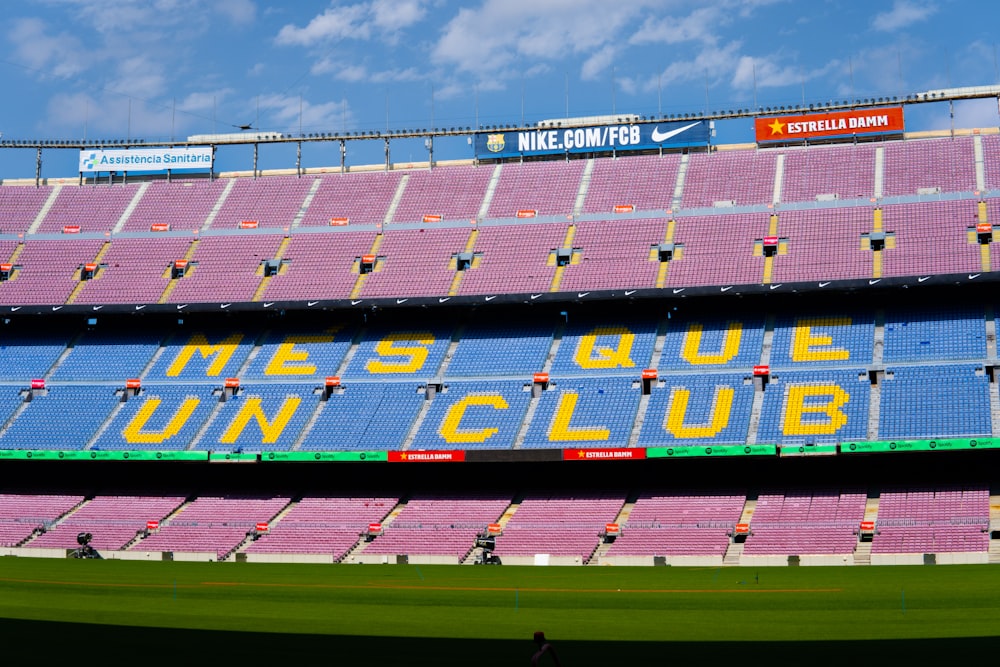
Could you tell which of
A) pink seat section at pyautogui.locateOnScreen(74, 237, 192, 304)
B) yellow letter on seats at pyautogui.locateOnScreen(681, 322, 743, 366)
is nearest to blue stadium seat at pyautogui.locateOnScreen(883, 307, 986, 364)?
yellow letter on seats at pyautogui.locateOnScreen(681, 322, 743, 366)

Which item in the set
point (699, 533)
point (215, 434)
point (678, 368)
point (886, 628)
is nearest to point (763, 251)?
point (678, 368)

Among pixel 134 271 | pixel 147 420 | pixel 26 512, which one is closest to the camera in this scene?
pixel 26 512

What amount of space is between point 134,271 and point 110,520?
66.1ft

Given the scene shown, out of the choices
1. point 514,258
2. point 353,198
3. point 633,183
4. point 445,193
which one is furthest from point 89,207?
point 633,183

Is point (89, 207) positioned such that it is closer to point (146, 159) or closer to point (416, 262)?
point (146, 159)

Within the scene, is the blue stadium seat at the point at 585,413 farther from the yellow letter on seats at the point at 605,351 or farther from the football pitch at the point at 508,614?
the football pitch at the point at 508,614

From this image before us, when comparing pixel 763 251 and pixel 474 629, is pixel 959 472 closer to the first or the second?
pixel 763 251

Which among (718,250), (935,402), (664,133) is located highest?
(664,133)

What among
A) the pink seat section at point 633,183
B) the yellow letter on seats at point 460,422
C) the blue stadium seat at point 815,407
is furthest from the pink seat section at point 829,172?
the yellow letter on seats at point 460,422

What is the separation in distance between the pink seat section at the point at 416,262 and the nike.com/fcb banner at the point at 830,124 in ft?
70.9

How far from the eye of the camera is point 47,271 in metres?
79.7

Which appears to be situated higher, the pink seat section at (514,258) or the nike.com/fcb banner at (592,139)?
the nike.com/fcb banner at (592,139)

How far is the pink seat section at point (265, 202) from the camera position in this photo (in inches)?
3265

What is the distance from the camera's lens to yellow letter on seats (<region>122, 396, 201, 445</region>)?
67.1 m
